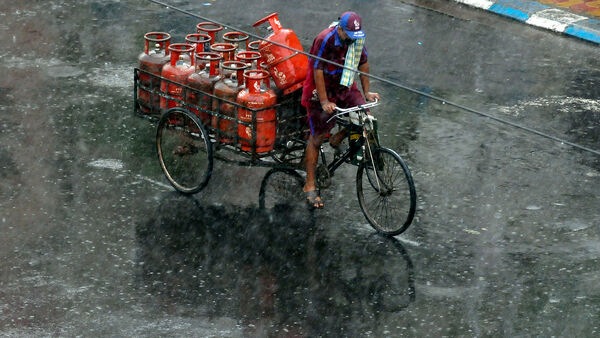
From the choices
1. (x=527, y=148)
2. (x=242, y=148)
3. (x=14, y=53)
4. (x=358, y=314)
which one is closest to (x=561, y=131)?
(x=527, y=148)

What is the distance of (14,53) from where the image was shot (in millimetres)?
13453

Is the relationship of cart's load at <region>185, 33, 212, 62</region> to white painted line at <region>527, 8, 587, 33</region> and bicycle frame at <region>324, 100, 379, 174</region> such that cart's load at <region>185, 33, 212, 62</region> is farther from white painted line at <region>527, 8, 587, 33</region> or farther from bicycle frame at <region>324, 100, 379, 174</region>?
white painted line at <region>527, 8, 587, 33</region>

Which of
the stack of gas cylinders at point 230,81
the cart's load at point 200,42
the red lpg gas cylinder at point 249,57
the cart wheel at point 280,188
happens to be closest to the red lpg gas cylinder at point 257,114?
the stack of gas cylinders at point 230,81

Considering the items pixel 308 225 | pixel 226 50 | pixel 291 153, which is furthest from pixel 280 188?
pixel 226 50

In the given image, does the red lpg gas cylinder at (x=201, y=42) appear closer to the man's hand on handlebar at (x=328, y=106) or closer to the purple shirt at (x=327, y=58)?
the purple shirt at (x=327, y=58)

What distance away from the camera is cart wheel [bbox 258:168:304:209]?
9.53 m

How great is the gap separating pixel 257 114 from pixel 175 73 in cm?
101

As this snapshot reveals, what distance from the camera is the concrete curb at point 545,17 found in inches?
582

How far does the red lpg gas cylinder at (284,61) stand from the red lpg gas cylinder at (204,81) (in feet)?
1.45

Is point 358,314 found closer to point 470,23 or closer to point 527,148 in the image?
point 527,148

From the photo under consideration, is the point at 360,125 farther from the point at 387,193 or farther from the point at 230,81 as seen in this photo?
the point at 230,81

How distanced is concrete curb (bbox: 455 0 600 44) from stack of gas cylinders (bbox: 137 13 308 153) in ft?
21.7

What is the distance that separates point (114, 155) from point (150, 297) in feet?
9.64

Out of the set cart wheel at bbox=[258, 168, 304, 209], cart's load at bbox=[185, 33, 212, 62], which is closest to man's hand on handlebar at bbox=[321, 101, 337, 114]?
cart wheel at bbox=[258, 168, 304, 209]
